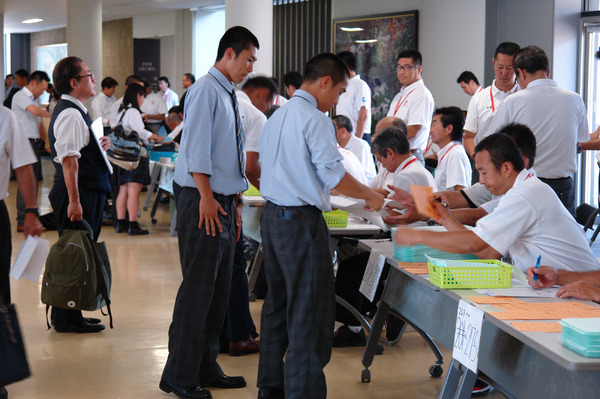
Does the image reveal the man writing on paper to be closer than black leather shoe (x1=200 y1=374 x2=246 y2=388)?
Yes

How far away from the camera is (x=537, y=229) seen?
9.65ft

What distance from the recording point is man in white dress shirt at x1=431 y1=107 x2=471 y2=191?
5223 millimetres

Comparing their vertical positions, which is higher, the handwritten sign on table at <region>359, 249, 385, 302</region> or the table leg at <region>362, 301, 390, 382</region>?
the handwritten sign on table at <region>359, 249, 385, 302</region>

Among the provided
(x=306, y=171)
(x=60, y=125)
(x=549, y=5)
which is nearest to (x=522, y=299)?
(x=306, y=171)

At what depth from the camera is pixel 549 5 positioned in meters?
8.52

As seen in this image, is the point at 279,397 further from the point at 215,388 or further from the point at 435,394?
the point at 435,394

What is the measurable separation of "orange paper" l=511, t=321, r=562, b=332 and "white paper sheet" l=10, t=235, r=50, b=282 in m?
2.22

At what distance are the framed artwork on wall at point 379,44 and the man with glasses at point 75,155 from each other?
6376 mm

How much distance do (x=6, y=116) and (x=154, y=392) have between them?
5.02ft

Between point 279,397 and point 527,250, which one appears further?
point 279,397

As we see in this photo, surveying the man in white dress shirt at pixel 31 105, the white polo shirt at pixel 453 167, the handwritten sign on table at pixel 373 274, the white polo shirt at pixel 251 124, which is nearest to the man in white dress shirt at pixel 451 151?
the white polo shirt at pixel 453 167

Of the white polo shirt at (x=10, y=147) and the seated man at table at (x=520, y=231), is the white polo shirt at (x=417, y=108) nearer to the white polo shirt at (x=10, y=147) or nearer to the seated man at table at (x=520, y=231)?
the seated man at table at (x=520, y=231)

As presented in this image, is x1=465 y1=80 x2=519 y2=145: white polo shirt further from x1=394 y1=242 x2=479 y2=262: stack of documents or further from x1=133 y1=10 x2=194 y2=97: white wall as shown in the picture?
x1=133 y1=10 x2=194 y2=97: white wall

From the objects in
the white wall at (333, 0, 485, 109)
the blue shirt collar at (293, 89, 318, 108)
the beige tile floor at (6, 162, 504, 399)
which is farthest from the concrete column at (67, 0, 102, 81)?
the blue shirt collar at (293, 89, 318, 108)
